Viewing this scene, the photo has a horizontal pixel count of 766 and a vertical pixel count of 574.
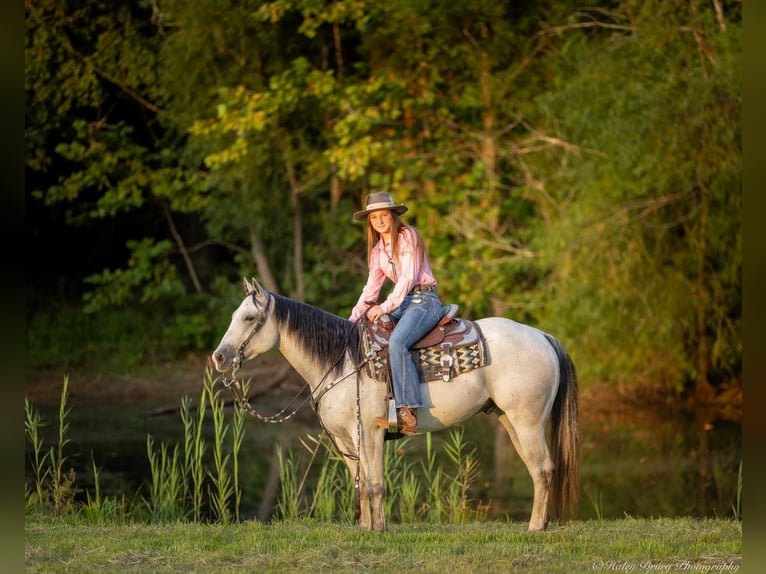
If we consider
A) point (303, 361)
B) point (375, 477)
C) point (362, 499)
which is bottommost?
point (362, 499)

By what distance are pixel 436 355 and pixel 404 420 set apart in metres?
0.42

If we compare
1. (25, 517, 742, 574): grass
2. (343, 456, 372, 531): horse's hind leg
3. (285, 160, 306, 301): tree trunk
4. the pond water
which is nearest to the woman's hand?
(343, 456, 372, 531): horse's hind leg

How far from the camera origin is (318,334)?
6836mm

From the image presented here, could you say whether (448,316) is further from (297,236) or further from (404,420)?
(297,236)

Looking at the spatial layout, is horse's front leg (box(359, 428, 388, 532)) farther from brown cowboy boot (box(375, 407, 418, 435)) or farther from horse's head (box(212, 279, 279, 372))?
horse's head (box(212, 279, 279, 372))

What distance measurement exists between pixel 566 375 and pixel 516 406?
0.40 m

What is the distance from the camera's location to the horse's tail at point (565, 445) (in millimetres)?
6848

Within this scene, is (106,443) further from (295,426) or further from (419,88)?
(419,88)

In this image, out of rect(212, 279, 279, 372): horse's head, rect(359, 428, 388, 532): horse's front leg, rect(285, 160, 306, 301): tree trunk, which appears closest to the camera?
rect(212, 279, 279, 372): horse's head

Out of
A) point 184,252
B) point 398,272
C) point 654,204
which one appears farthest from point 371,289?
point 184,252

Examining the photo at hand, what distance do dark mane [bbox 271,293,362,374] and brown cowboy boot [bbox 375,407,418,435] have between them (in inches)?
14.8

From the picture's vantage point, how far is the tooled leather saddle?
6734 mm

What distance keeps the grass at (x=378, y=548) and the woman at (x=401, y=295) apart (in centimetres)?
80

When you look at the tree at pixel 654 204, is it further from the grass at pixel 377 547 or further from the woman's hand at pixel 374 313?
the woman's hand at pixel 374 313
